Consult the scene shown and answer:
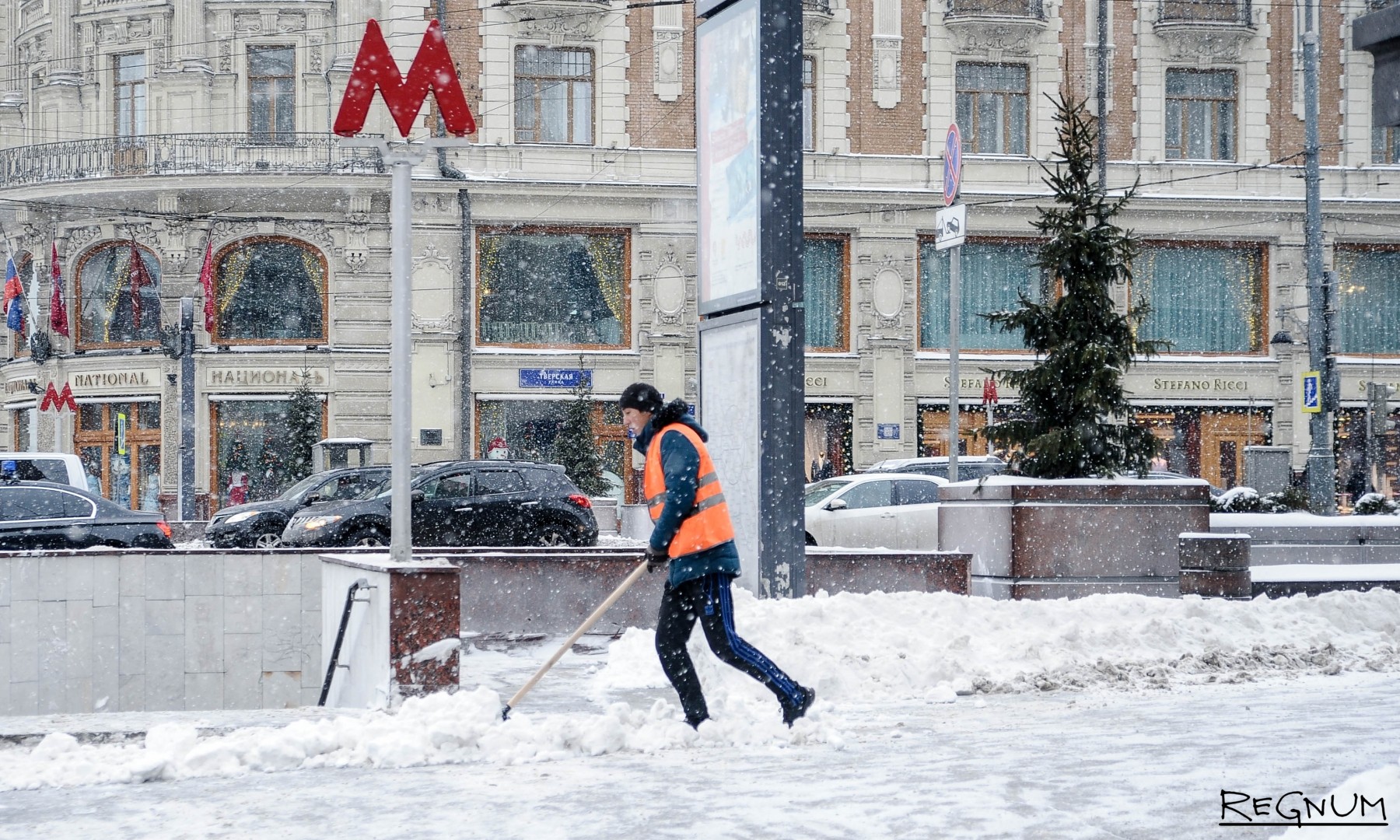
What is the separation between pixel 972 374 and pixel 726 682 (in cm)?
2694

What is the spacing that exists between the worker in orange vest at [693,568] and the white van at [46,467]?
1475 cm

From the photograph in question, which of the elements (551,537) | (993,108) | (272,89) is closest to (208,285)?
(272,89)

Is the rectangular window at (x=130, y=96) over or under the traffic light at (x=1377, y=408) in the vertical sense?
over

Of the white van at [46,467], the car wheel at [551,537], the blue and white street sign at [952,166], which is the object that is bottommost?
the car wheel at [551,537]

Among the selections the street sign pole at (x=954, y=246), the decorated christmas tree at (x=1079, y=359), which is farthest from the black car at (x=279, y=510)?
the decorated christmas tree at (x=1079, y=359)

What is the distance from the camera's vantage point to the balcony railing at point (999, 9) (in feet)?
117

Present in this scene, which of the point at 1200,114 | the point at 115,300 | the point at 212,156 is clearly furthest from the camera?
the point at 1200,114

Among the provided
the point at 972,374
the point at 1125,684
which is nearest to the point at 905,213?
the point at 972,374

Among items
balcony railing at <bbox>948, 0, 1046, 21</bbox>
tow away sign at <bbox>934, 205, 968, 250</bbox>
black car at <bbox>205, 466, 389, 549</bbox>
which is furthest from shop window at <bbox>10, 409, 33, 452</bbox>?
balcony railing at <bbox>948, 0, 1046, 21</bbox>

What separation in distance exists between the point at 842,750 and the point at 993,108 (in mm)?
30437

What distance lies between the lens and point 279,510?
2350 centimetres

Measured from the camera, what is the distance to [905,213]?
3544 centimetres

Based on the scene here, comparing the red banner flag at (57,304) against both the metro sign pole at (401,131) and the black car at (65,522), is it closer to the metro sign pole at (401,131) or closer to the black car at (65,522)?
the black car at (65,522)

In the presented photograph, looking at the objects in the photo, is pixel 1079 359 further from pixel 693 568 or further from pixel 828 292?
pixel 828 292
